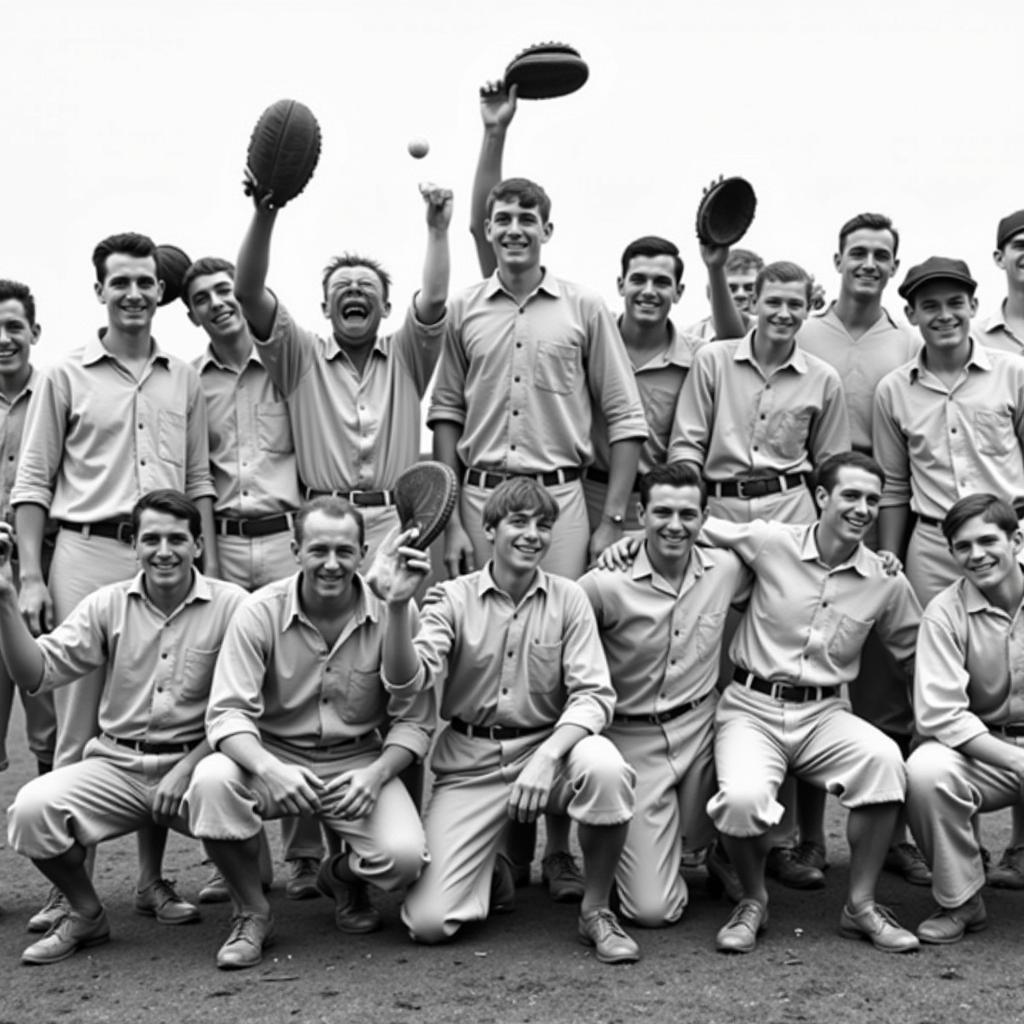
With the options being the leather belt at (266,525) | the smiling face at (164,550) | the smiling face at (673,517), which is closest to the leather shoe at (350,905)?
the smiling face at (164,550)

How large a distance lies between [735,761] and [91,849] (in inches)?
107

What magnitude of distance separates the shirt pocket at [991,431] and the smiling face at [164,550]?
11.7 feet

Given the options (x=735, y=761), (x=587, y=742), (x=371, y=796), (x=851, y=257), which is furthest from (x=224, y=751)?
(x=851, y=257)

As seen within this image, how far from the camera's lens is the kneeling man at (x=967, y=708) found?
554cm

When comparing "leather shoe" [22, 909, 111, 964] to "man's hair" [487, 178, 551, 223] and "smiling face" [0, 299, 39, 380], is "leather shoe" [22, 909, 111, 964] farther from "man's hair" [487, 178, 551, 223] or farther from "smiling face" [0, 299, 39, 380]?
"man's hair" [487, 178, 551, 223]

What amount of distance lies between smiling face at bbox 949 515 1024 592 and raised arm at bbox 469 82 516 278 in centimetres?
272

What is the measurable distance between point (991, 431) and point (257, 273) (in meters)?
3.41

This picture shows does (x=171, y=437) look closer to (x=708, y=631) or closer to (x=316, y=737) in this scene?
(x=316, y=737)

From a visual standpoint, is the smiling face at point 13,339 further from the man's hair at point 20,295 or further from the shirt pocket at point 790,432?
the shirt pocket at point 790,432

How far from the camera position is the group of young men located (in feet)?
18.3

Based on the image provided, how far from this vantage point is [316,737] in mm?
5789

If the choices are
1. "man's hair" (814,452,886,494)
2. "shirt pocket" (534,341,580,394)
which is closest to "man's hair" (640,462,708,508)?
"man's hair" (814,452,886,494)

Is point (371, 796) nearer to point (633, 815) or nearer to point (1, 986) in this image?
point (633, 815)

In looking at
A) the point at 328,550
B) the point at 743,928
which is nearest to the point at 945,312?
the point at 743,928
